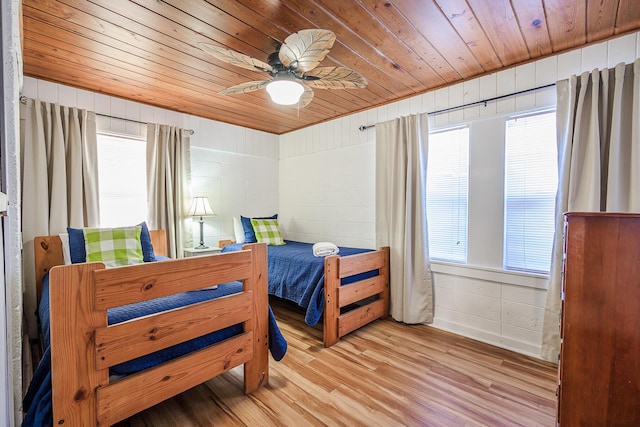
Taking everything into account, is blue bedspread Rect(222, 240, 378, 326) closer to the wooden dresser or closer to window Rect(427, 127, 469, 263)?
window Rect(427, 127, 469, 263)

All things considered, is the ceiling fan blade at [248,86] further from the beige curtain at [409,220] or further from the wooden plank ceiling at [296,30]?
the beige curtain at [409,220]

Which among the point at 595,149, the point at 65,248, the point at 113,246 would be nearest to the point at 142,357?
the point at 113,246

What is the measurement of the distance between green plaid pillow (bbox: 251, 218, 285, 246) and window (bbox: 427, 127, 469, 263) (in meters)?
1.83

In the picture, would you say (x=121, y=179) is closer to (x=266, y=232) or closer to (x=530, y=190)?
(x=266, y=232)

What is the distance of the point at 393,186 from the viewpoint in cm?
291

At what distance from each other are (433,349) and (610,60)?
93.8 inches

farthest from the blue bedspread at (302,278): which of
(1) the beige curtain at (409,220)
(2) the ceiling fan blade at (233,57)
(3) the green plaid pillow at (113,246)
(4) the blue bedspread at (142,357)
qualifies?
(2) the ceiling fan blade at (233,57)

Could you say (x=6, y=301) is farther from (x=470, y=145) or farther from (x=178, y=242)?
(x=470, y=145)

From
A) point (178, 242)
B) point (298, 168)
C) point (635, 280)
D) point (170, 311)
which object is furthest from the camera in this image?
point (298, 168)

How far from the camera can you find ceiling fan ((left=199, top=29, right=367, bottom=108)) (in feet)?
4.99

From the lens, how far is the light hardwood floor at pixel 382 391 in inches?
61.4

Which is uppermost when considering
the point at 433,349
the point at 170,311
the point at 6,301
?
the point at 6,301

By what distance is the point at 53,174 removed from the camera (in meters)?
2.44

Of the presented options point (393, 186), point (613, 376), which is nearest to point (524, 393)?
point (613, 376)
